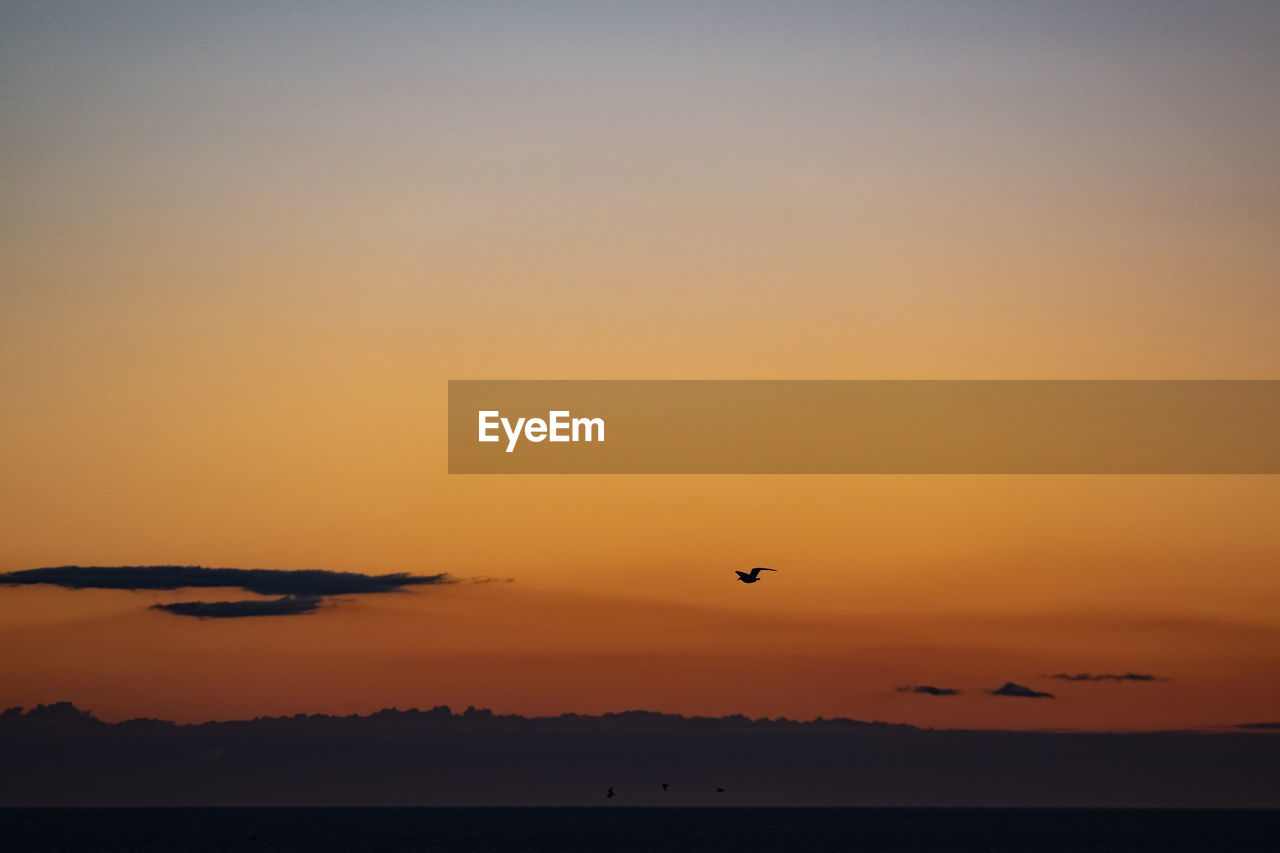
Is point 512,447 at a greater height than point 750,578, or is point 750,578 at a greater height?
point 512,447

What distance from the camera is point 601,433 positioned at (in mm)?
71438

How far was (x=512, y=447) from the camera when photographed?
71.2 m
